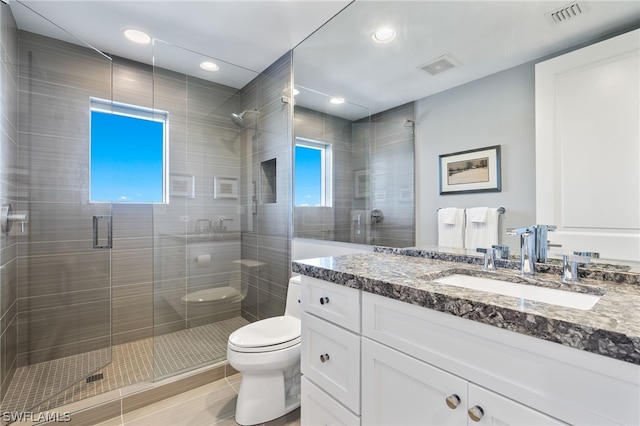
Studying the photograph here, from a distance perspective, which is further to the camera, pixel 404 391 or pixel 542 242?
pixel 542 242

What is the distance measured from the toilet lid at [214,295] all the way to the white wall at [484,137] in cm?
179

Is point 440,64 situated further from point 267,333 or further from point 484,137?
point 267,333

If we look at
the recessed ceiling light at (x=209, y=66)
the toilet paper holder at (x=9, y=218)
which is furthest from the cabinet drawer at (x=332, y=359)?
the recessed ceiling light at (x=209, y=66)

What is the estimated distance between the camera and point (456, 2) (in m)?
1.38

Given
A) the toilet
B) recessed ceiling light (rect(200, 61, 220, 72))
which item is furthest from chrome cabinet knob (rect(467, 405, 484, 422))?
recessed ceiling light (rect(200, 61, 220, 72))

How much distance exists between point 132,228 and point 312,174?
1.60m

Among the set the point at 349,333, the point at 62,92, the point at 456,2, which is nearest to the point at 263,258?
the point at 349,333

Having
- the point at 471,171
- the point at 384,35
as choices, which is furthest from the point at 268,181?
the point at 471,171

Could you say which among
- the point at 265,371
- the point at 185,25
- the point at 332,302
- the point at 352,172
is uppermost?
the point at 185,25

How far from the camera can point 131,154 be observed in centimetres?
247

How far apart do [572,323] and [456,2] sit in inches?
57.9

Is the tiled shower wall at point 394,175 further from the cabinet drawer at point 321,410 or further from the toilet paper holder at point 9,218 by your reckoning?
the toilet paper holder at point 9,218

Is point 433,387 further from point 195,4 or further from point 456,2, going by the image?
point 195,4

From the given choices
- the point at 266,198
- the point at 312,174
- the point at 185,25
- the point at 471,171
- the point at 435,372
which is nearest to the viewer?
the point at 435,372
